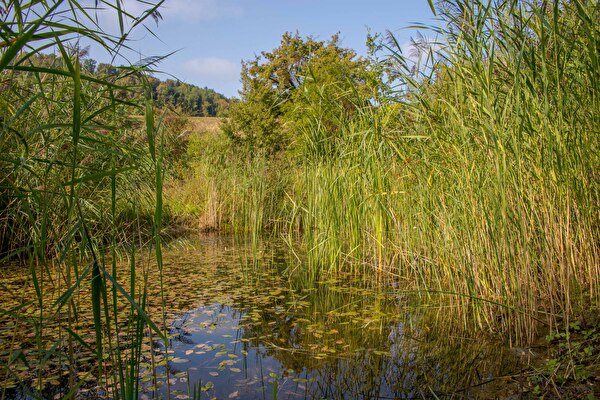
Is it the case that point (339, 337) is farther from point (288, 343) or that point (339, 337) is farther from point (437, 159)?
point (437, 159)

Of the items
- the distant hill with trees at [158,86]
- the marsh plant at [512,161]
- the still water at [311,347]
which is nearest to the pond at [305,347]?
the still water at [311,347]

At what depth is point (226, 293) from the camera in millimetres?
4293

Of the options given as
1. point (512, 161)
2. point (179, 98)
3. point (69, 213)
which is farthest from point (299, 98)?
point (69, 213)

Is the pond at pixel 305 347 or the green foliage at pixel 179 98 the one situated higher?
the green foliage at pixel 179 98

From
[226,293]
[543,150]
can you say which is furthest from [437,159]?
[226,293]

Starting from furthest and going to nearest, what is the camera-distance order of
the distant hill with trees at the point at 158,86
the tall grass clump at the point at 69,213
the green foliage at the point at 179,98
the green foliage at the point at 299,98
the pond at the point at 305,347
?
1. the green foliage at the point at 299,98
2. the green foliage at the point at 179,98
3. the pond at the point at 305,347
4. the distant hill with trees at the point at 158,86
5. the tall grass clump at the point at 69,213

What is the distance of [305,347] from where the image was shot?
294 cm

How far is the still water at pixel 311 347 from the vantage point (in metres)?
2.36

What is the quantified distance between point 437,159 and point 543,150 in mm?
762

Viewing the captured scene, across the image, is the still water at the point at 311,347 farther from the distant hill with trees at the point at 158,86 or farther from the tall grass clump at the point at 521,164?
the distant hill with trees at the point at 158,86

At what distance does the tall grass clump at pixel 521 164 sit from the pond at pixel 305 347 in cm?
40

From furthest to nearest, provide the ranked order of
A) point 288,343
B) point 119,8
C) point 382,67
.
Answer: point 382,67, point 288,343, point 119,8

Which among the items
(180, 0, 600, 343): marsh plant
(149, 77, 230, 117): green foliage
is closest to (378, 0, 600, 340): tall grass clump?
(180, 0, 600, 343): marsh plant

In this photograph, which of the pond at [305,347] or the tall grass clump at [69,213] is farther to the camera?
the pond at [305,347]
